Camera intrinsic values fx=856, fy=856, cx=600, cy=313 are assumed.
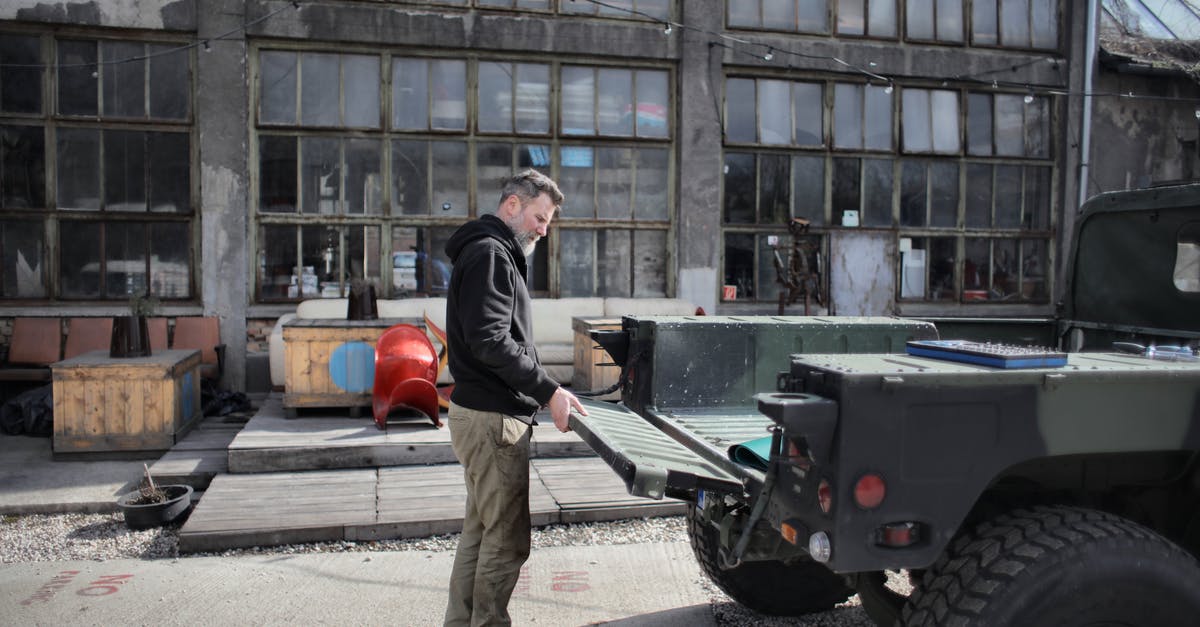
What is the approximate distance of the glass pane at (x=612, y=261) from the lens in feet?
35.1

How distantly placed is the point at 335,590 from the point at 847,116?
909 centimetres

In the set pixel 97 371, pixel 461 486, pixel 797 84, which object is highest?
pixel 797 84

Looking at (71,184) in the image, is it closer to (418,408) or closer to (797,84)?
(418,408)

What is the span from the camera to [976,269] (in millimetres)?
11688

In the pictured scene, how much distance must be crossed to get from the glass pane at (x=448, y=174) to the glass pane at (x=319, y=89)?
47.7 inches

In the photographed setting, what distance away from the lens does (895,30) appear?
11305mm

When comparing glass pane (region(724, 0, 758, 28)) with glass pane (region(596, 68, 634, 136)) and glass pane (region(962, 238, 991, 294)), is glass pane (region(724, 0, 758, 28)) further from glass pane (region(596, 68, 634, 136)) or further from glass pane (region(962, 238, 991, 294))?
glass pane (region(962, 238, 991, 294))

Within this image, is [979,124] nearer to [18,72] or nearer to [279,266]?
[279,266]

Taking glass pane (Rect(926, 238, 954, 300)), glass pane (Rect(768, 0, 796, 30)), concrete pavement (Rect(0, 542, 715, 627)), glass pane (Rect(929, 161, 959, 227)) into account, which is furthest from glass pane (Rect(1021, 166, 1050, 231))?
concrete pavement (Rect(0, 542, 715, 627))

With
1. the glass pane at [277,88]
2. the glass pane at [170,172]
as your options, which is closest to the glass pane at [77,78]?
the glass pane at [170,172]

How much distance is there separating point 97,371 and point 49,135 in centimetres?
383

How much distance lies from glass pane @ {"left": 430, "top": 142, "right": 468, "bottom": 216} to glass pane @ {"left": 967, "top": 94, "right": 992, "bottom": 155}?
6741 millimetres

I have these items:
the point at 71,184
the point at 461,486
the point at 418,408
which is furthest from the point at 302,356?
the point at 71,184

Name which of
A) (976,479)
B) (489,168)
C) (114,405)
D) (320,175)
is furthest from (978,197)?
(114,405)
